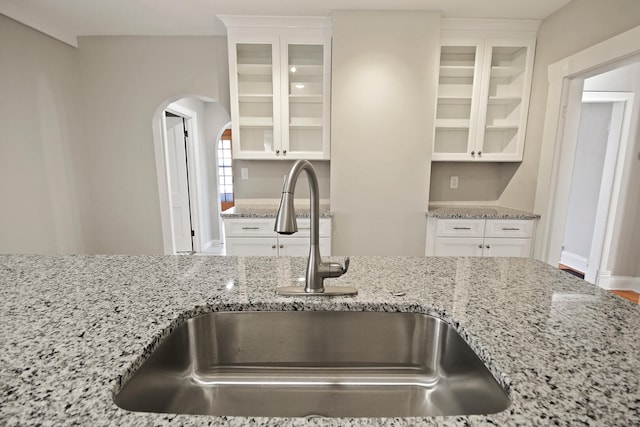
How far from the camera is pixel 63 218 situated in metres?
2.81

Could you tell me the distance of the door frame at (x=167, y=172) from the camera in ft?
10.2

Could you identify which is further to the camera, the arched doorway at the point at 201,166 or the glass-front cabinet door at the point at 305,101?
the arched doorway at the point at 201,166

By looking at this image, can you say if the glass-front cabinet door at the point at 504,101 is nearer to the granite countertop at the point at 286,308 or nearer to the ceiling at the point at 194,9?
the ceiling at the point at 194,9

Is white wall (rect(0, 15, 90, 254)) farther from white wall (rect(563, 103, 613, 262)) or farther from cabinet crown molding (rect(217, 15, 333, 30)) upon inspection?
white wall (rect(563, 103, 613, 262))

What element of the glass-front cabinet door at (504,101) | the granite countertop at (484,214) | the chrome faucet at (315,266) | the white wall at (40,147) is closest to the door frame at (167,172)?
the white wall at (40,147)

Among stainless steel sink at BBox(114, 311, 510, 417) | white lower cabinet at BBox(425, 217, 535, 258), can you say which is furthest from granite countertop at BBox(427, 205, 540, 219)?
stainless steel sink at BBox(114, 311, 510, 417)

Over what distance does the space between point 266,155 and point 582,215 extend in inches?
161

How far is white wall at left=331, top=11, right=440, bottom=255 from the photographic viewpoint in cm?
250

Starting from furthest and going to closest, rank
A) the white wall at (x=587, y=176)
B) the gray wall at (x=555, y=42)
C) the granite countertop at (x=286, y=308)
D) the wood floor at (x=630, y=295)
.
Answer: the white wall at (x=587, y=176) → the wood floor at (x=630, y=295) → the gray wall at (x=555, y=42) → the granite countertop at (x=286, y=308)

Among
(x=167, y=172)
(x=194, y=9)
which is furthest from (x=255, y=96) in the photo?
(x=167, y=172)

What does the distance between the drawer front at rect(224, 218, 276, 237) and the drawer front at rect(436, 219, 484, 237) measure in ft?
4.92

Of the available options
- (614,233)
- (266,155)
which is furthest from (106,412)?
(614,233)

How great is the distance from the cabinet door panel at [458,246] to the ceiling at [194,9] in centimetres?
190

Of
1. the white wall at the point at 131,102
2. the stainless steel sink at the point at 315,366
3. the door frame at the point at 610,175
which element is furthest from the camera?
the door frame at the point at 610,175
